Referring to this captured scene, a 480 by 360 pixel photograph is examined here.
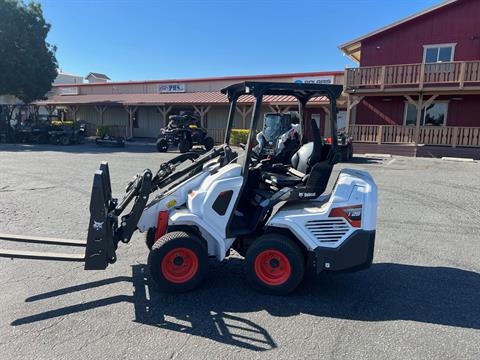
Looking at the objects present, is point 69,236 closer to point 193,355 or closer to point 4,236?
point 4,236

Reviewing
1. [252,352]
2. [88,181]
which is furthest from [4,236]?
[88,181]

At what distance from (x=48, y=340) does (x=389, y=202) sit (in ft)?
24.1

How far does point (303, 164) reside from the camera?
412cm

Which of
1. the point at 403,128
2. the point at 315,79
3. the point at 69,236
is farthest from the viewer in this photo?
the point at 315,79

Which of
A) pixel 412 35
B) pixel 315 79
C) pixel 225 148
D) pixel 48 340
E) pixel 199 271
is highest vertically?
pixel 412 35

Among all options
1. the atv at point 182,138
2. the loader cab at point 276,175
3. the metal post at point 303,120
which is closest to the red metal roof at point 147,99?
the atv at point 182,138

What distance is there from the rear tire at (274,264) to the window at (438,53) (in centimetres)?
1988

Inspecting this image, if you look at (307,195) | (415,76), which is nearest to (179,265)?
(307,195)

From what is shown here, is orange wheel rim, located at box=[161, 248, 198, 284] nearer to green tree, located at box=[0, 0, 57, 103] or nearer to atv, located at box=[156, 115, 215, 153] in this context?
atv, located at box=[156, 115, 215, 153]

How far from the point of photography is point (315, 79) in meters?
22.7

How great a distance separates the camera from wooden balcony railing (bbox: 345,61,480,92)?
1677cm

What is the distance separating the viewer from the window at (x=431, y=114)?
63.6 ft

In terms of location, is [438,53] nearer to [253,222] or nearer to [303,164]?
[303,164]

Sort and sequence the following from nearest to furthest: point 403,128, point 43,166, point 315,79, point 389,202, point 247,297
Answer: point 247,297, point 389,202, point 43,166, point 403,128, point 315,79
